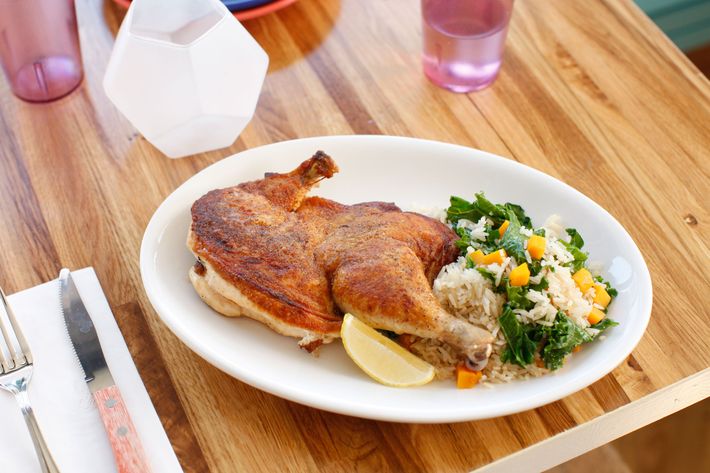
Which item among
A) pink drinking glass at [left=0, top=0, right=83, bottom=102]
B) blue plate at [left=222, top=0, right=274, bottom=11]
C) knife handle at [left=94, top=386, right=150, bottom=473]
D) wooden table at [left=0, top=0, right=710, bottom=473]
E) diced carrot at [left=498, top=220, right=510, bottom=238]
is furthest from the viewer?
blue plate at [left=222, top=0, right=274, bottom=11]

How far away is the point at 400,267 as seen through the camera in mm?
1665

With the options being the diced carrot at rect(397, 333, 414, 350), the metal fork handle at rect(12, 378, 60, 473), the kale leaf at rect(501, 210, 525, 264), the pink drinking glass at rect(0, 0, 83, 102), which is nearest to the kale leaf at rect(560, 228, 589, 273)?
the kale leaf at rect(501, 210, 525, 264)

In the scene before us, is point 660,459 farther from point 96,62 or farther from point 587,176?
point 96,62

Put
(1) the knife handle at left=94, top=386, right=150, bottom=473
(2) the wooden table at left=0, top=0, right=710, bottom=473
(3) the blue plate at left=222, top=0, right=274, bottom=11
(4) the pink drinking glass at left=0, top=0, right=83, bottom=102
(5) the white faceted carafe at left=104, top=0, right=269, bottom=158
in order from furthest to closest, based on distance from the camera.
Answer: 1. (3) the blue plate at left=222, top=0, right=274, bottom=11
2. (4) the pink drinking glass at left=0, top=0, right=83, bottom=102
3. (5) the white faceted carafe at left=104, top=0, right=269, bottom=158
4. (2) the wooden table at left=0, top=0, right=710, bottom=473
5. (1) the knife handle at left=94, top=386, right=150, bottom=473

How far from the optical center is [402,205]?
1989 millimetres

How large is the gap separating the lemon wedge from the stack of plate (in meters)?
1.18

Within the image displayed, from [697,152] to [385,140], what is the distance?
81 cm

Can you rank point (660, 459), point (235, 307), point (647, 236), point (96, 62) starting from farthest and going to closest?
1. point (660, 459)
2. point (96, 62)
3. point (647, 236)
4. point (235, 307)

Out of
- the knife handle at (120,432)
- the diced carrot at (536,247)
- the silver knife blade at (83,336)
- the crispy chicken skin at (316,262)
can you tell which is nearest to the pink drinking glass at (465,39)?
the crispy chicken skin at (316,262)

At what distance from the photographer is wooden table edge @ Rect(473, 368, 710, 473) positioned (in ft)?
5.37

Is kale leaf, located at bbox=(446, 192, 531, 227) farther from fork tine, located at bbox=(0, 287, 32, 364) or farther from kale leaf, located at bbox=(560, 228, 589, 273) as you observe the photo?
fork tine, located at bbox=(0, 287, 32, 364)

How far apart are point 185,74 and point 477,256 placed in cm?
84

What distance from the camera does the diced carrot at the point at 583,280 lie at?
1.69 metres

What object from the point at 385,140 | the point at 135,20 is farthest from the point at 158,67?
the point at 385,140
